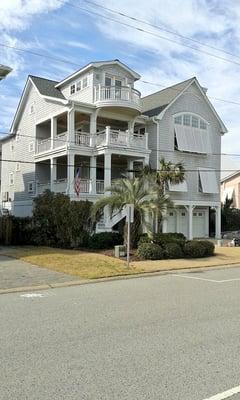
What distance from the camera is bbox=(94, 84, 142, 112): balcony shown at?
3253 centimetres

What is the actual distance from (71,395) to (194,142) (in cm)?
3399

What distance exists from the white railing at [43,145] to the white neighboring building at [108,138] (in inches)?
3.2

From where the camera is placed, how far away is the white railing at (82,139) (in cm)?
3216

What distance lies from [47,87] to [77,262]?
69.4 ft

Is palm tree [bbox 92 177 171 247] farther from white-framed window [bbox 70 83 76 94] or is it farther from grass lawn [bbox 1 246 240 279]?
A: white-framed window [bbox 70 83 76 94]

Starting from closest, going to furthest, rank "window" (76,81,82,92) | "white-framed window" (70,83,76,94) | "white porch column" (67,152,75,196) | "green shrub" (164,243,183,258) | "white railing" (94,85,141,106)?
"green shrub" (164,243,183,258) → "white porch column" (67,152,75,196) → "white railing" (94,85,141,106) → "window" (76,81,82,92) → "white-framed window" (70,83,76,94)

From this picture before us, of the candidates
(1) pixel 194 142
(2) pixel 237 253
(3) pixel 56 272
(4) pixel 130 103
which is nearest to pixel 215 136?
(1) pixel 194 142

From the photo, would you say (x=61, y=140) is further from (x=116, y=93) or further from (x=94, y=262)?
(x=94, y=262)

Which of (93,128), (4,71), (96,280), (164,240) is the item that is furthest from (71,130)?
(96,280)

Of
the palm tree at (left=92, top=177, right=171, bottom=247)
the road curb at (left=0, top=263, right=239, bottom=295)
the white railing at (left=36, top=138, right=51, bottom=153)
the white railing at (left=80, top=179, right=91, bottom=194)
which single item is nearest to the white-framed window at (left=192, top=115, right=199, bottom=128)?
the white railing at (left=80, top=179, right=91, bottom=194)

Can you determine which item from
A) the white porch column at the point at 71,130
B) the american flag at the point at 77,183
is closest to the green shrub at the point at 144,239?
the american flag at the point at 77,183

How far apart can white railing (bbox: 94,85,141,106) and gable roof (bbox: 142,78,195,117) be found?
3162 mm

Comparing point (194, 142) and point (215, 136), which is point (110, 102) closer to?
point (194, 142)

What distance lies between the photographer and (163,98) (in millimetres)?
38844
